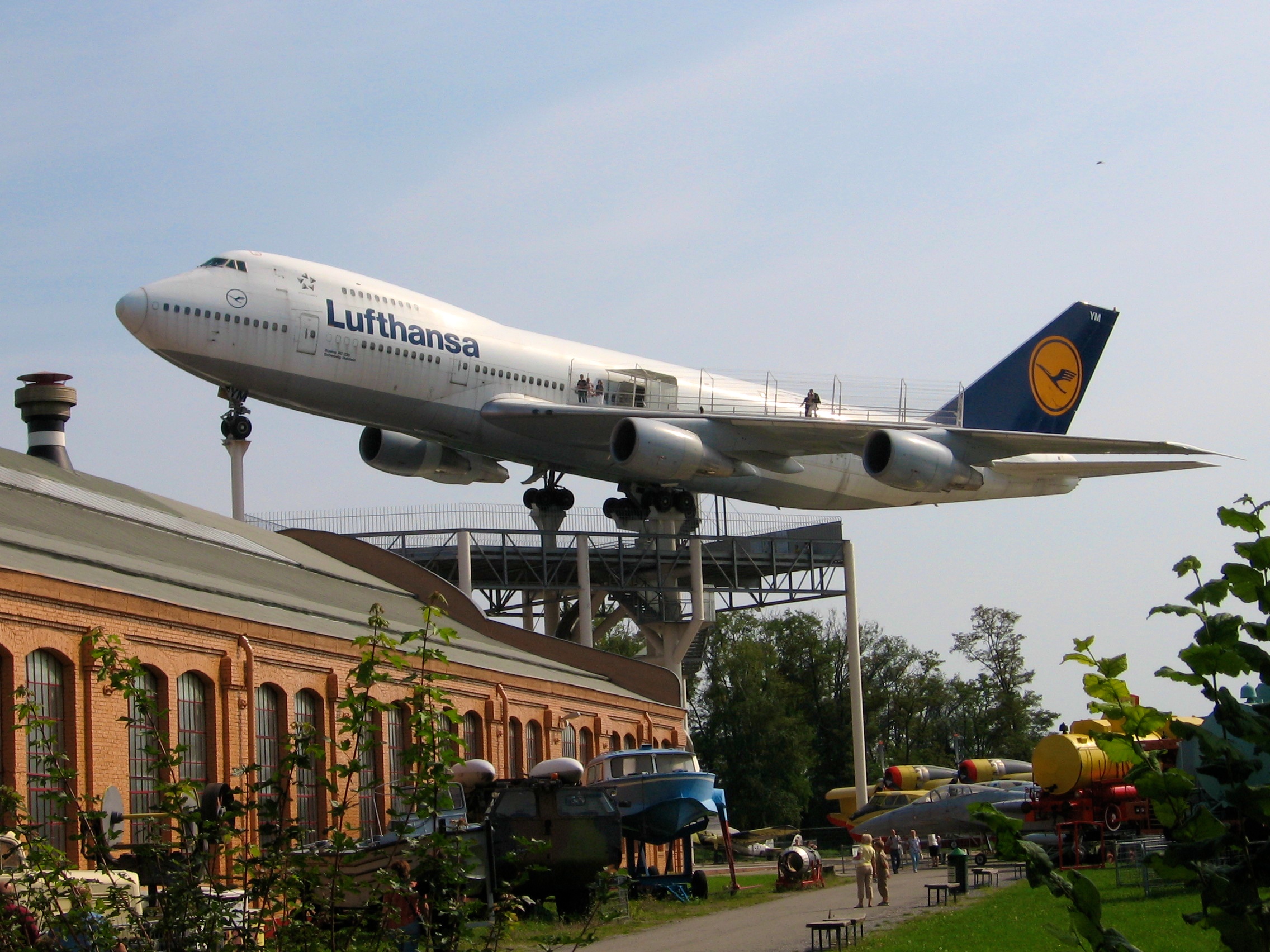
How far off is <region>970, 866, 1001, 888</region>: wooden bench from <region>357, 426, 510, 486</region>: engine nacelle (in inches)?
815

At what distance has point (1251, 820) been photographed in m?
4.15

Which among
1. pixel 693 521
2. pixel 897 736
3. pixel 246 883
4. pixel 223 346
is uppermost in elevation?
pixel 223 346

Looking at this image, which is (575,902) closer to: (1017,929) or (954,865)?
(1017,929)

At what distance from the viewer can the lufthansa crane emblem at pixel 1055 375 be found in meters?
54.7

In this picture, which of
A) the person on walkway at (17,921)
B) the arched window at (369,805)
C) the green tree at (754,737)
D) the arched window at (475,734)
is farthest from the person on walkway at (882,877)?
the green tree at (754,737)

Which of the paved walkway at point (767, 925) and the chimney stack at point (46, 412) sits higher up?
the chimney stack at point (46, 412)

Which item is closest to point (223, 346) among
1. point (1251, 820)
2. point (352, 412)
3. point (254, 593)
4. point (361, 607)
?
point (352, 412)

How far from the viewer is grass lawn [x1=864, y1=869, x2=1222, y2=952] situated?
16.7 metres

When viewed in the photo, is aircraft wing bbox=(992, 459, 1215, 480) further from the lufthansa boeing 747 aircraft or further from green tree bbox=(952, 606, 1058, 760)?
green tree bbox=(952, 606, 1058, 760)

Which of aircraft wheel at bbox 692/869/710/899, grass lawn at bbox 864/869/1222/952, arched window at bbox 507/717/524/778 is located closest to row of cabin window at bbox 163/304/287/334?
arched window at bbox 507/717/524/778

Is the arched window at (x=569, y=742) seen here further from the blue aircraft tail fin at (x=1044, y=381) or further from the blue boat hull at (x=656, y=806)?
the blue aircraft tail fin at (x=1044, y=381)

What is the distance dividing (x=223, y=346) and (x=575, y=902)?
61.6ft

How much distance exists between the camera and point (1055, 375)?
180 feet

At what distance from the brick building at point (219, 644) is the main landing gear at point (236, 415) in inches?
78.2
